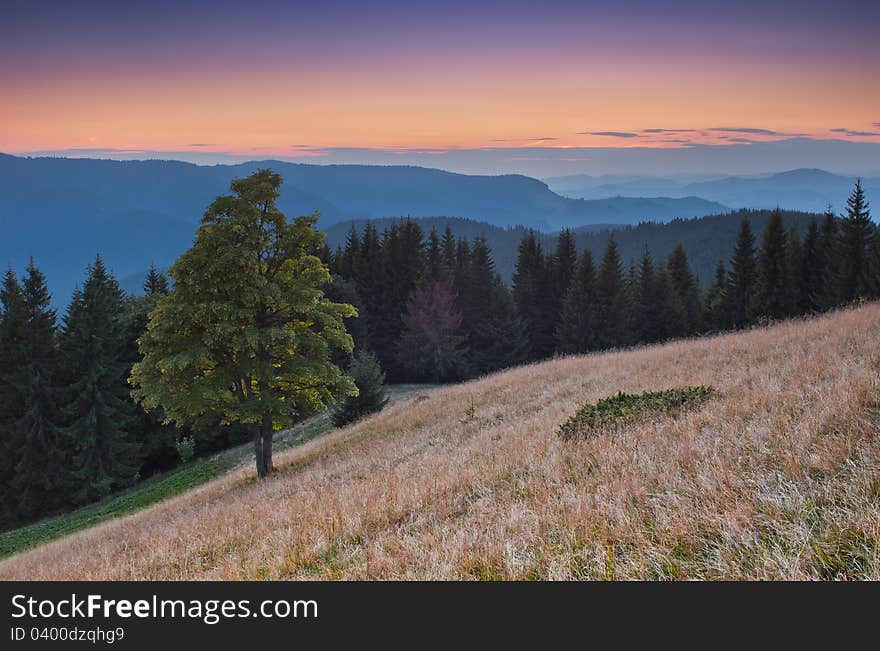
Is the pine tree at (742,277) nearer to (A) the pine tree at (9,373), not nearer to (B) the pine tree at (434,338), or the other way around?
(B) the pine tree at (434,338)

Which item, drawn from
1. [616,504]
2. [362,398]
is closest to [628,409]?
[616,504]

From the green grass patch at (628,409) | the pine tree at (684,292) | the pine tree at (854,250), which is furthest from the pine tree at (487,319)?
the green grass patch at (628,409)

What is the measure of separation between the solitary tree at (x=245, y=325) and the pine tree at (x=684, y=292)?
152ft

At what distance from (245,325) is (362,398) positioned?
11.5 metres

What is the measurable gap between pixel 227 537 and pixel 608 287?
167 feet

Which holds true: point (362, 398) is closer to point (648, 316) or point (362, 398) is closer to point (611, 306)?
point (611, 306)

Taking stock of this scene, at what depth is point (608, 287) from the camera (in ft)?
177

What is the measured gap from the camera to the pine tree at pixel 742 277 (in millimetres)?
56031

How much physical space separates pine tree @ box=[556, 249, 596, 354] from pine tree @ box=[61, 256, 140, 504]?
1519 inches

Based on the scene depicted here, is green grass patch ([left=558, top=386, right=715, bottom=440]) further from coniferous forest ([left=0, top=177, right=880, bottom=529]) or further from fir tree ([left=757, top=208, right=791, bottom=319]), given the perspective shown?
fir tree ([left=757, top=208, right=791, bottom=319])

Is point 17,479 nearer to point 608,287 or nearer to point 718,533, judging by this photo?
point 718,533

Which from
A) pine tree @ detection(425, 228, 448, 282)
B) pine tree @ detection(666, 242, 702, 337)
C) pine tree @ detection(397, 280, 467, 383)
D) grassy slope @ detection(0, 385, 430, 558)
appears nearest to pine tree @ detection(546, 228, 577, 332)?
pine tree @ detection(666, 242, 702, 337)

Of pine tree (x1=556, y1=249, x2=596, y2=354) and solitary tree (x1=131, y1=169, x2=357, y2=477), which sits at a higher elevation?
solitary tree (x1=131, y1=169, x2=357, y2=477)

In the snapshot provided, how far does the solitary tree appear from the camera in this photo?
1509cm
